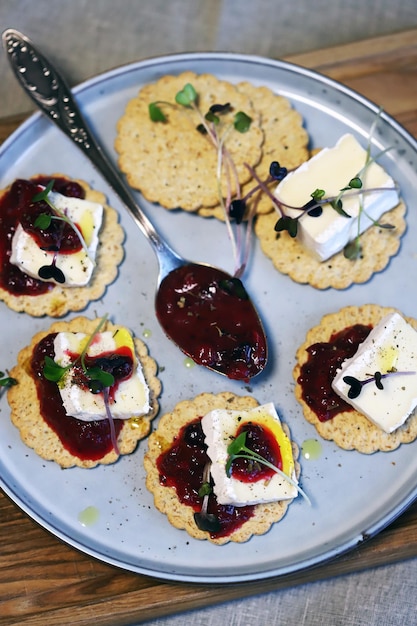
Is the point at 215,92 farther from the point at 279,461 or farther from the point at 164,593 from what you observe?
the point at 164,593

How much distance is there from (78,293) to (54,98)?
116 centimetres

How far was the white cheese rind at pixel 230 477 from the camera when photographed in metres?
3.43

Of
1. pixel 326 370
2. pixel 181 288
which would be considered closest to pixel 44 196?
pixel 181 288

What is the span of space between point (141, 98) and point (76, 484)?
7.38 ft

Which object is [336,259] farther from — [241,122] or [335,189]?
[241,122]

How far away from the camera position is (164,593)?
3.65 m

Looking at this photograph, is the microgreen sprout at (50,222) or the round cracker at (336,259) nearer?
the microgreen sprout at (50,222)

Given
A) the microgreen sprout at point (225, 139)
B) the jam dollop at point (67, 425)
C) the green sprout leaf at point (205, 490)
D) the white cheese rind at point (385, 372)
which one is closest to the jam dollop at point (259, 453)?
the green sprout leaf at point (205, 490)

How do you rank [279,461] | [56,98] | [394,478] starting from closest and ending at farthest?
[279,461]
[394,478]
[56,98]

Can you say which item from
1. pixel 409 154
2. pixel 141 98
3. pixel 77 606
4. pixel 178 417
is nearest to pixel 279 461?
pixel 178 417

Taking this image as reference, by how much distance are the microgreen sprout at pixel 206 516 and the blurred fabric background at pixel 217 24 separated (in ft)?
9.94

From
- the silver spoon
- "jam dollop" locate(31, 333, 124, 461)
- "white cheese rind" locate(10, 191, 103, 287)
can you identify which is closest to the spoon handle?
the silver spoon

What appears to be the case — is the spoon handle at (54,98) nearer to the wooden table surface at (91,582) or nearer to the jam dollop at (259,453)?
the jam dollop at (259,453)

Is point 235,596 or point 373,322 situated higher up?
point 373,322
